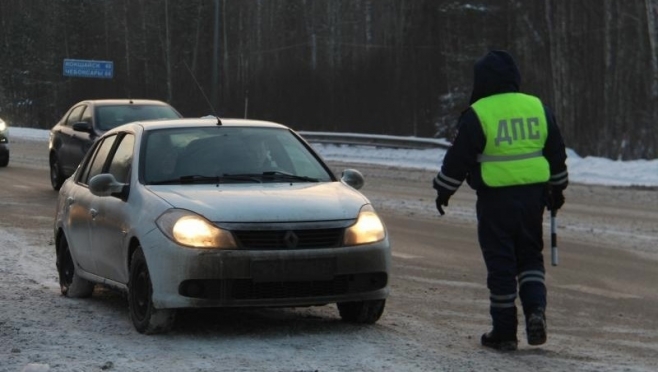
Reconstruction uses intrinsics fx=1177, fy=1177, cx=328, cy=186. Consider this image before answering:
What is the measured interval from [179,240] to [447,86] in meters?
31.2

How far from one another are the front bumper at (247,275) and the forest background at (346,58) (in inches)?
751

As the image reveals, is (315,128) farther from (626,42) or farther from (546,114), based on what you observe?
(546,114)

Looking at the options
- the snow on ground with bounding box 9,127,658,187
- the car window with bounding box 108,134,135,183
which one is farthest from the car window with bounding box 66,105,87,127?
the car window with bounding box 108,134,135,183

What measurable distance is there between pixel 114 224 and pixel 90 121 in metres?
10.6

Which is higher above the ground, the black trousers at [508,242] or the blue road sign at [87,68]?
the black trousers at [508,242]

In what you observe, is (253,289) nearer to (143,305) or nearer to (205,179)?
(143,305)

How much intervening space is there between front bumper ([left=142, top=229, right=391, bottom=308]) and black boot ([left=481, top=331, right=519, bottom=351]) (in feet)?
2.86

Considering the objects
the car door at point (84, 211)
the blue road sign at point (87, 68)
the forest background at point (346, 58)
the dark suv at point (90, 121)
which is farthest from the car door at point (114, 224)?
the blue road sign at point (87, 68)

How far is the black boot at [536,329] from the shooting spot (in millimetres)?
6684

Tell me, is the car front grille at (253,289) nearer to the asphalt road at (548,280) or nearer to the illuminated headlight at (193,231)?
the illuminated headlight at (193,231)

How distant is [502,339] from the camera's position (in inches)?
269

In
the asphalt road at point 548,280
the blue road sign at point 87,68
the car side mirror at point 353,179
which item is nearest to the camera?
the asphalt road at point 548,280

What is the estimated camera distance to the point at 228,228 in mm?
6809

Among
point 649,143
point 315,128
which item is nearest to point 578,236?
point 649,143
